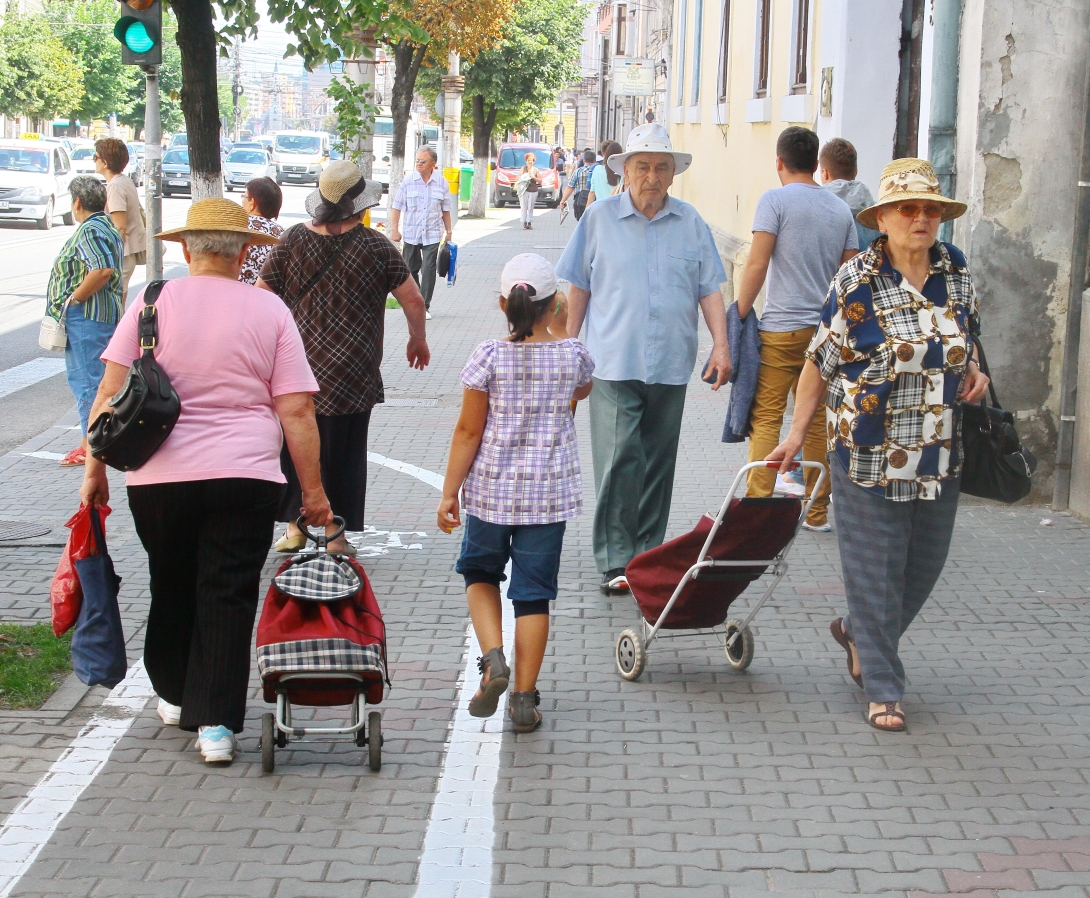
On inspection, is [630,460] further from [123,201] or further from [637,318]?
[123,201]

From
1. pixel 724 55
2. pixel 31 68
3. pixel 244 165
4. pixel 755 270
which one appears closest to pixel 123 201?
pixel 755 270

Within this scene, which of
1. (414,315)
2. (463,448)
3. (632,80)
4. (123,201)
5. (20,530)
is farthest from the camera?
(632,80)

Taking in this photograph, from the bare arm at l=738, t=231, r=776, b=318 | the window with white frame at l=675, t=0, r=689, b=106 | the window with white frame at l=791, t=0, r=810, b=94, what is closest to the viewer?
the bare arm at l=738, t=231, r=776, b=318

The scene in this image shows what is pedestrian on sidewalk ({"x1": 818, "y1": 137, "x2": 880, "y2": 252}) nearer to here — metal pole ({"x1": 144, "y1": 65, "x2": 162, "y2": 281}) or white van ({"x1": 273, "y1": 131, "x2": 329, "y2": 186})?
metal pole ({"x1": 144, "y1": 65, "x2": 162, "y2": 281})

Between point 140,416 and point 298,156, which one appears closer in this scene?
Result: point 140,416

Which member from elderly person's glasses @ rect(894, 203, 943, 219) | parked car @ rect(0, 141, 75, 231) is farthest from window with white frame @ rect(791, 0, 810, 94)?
parked car @ rect(0, 141, 75, 231)

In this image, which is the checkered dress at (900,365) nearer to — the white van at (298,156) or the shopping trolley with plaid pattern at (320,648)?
the shopping trolley with plaid pattern at (320,648)

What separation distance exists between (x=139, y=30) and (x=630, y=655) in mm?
5312

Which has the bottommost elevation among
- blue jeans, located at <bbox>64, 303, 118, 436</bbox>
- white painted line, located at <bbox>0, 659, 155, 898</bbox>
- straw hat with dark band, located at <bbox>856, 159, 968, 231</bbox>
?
white painted line, located at <bbox>0, 659, 155, 898</bbox>

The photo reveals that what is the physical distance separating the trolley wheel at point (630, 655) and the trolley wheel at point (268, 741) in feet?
4.71

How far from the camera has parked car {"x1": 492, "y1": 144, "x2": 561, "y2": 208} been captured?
46719 millimetres

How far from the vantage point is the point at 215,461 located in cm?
427

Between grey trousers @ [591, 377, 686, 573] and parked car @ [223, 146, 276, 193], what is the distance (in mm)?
41633

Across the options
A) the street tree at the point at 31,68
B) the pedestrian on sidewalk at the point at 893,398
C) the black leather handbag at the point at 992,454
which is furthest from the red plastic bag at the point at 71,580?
the street tree at the point at 31,68
